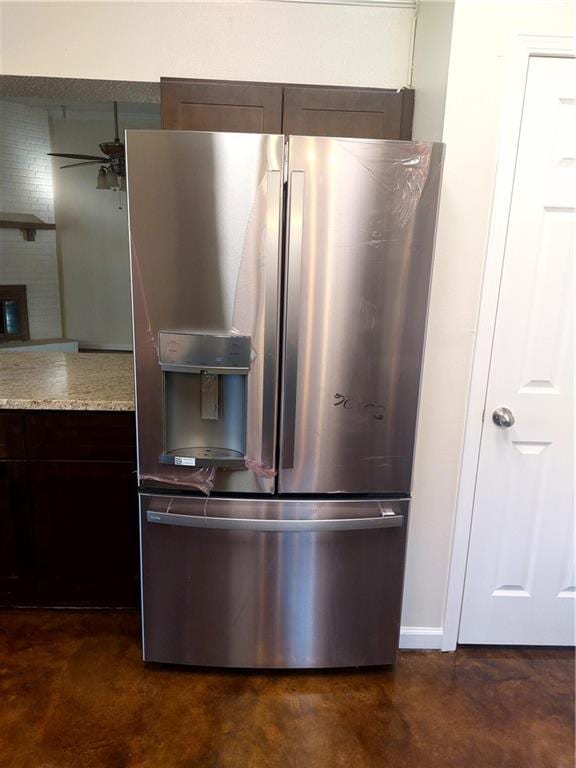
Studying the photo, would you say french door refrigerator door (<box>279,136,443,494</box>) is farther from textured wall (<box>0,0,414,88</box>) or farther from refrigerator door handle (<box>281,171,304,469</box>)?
textured wall (<box>0,0,414,88</box>)

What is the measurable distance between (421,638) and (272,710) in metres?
0.65

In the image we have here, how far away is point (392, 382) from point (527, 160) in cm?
84

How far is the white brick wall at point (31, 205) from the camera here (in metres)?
4.27

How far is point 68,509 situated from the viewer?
1.92 m

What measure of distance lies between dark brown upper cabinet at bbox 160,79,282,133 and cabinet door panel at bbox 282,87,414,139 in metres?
0.06

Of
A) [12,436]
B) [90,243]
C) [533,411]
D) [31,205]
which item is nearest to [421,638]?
[533,411]

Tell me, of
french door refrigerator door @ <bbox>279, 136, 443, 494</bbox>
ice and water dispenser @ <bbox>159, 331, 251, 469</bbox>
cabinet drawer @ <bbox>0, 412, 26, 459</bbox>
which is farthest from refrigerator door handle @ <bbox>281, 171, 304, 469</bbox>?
cabinet drawer @ <bbox>0, 412, 26, 459</bbox>

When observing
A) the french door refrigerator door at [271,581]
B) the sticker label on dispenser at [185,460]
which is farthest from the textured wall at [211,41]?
the french door refrigerator door at [271,581]

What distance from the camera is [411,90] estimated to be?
184cm

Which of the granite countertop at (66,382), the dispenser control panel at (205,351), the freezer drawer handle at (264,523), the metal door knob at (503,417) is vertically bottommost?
the freezer drawer handle at (264,523)

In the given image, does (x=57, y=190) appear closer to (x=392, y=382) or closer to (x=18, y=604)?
(x=18, y=604)

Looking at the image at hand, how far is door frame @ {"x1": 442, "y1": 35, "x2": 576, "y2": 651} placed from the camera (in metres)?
1.46

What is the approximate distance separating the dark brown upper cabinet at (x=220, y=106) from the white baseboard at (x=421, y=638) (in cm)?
202

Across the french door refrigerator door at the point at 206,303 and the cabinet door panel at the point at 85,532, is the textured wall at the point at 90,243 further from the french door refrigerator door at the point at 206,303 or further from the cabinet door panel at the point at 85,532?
the french door refrigerator door at the point at 206,303
